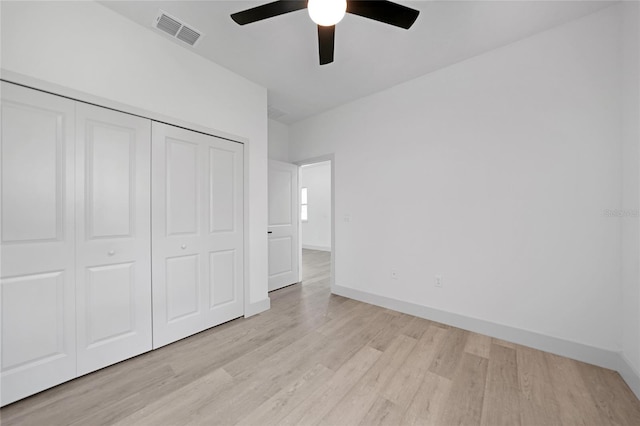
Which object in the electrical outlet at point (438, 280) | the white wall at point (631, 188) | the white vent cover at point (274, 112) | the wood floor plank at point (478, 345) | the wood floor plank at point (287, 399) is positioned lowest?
the wood floor plank at point (478, 345)

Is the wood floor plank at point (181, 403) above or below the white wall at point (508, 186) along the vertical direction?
below

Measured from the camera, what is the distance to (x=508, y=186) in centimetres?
235

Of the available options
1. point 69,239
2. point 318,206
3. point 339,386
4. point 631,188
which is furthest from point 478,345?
point 318,206

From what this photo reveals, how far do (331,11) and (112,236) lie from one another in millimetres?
2354

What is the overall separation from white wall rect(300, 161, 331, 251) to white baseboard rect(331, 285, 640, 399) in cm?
490

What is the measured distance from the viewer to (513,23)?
2061 mm

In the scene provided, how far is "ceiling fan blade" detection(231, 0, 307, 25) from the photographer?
154 centimetres

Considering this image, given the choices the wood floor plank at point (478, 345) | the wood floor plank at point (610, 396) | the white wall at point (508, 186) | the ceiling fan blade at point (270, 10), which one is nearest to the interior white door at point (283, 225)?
the white wall at point (508, 186)

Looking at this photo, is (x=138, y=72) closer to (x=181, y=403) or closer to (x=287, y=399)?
(x=181, y=403)

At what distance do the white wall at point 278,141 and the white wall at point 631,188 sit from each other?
396cm

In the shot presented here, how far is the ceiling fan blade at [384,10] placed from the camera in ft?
4.87

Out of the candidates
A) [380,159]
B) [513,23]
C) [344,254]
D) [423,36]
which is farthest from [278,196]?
[513,23]

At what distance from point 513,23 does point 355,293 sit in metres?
3.39

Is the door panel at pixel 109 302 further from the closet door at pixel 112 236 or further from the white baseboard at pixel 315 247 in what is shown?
the white baseboard at pixel 315 247
